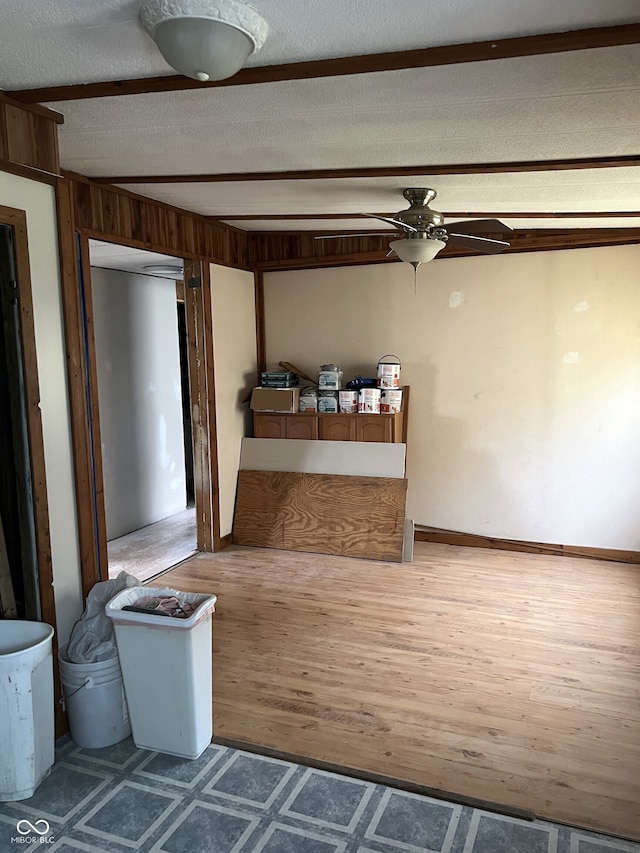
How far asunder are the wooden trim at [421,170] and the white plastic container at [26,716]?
233 centimetres

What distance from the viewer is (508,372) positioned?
492cm

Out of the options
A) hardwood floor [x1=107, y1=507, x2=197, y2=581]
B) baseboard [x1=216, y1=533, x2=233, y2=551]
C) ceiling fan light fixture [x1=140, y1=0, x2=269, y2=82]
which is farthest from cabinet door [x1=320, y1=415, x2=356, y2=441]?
ceiling fan light fixture [x1=140, y1=0, x2=269, y2=82]

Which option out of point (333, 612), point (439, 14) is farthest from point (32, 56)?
point (333, 612)

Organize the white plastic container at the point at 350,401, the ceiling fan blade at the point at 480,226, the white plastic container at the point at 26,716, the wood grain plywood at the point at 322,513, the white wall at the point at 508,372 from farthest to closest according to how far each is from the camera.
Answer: the white plastic container at the point at 350,401, the wood grain plywood at the point at 322,513, the white wall at the point at 508,372, the ceiling fan blade at the point at 480,226, the white plastic container at the point at 26,716

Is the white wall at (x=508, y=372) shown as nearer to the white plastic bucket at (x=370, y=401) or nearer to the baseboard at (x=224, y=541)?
the white plastic bucket at (x=370, y=401)

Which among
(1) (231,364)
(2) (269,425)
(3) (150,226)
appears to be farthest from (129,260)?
(2) (269,425)

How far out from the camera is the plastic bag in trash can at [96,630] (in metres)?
2.56

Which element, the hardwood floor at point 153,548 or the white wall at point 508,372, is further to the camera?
the hardwood floor at point 153,548

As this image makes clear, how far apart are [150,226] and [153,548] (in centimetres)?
264

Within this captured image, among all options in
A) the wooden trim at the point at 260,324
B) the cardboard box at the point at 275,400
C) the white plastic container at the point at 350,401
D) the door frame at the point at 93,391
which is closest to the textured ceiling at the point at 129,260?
the door frame at the point at 93,391

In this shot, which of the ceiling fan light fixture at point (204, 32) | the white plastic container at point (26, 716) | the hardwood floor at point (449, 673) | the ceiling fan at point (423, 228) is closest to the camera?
the ceiling fan light fixture at point (204, 32)

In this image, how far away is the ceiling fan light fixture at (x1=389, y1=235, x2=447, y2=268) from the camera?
3.37 m

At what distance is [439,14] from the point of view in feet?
5.12

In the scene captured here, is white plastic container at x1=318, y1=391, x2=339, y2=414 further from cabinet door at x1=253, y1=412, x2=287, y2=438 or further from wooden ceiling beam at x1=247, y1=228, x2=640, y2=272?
wooden ceiling beam at x1=247, y1=228, x2=640, y2=272
